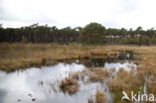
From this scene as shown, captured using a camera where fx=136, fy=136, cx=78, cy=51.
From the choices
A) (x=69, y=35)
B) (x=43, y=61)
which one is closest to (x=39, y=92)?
(x=43, y=61)

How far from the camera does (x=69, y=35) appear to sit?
230ft

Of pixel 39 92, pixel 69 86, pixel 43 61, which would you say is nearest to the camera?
pixel 39 92

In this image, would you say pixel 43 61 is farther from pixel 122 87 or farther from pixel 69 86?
pixel 122 87

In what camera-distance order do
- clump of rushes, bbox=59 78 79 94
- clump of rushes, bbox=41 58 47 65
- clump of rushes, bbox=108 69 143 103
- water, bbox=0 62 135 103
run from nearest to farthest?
clump of rushes, bbox=108 69 143 103, water, bbox=0 62 135 103, clump of rushes, bbox=59 78 79 94, clump of rushes, bbox=41 58 47 65

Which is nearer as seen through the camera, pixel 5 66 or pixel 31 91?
pixel 31 91

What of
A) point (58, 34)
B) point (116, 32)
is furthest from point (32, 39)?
point (116, 32)

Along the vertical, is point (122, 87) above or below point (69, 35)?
below

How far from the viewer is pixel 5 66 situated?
1292 cm

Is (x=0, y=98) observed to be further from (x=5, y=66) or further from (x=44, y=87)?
(x=5, y=66)

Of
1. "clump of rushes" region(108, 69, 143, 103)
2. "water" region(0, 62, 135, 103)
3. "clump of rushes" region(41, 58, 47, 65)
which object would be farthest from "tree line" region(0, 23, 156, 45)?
"clump of rushes" region(108, 69, 143, 103)

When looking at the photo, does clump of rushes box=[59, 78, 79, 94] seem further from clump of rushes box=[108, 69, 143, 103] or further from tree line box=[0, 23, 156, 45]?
tree line box=[0, 23, 156, 45]

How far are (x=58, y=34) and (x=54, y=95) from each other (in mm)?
61830

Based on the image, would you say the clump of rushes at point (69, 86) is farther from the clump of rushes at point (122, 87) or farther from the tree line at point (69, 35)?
the tree line at point (69, 35)

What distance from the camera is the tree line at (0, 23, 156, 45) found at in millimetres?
42281
